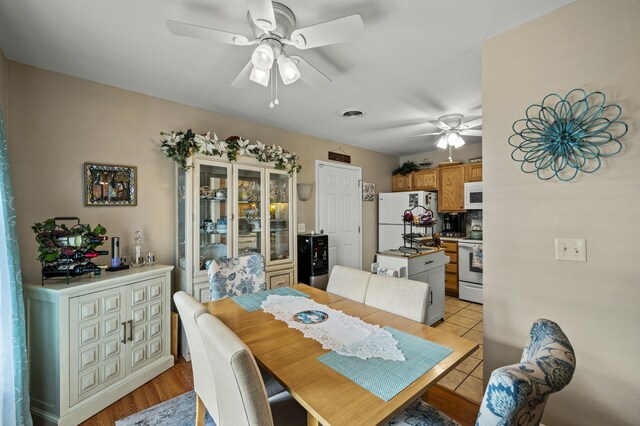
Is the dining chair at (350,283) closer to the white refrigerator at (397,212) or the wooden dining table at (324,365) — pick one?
the wooden dining table at (324,365)

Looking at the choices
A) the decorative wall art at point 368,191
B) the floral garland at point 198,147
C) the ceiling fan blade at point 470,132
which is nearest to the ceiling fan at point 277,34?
the floral garland at point 198,147

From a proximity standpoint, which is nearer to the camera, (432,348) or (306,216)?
(432,348)

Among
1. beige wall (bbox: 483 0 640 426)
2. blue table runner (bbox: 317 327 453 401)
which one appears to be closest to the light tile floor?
beige wall (bbox: 483 0 640 426)

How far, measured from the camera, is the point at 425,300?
1.58 meters

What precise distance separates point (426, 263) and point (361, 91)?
1969mm

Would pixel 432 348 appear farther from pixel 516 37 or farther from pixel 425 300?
pixel 516 37

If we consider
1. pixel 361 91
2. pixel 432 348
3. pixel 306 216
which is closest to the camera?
pixel 432 348

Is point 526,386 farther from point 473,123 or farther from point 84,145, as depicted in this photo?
point 473,123

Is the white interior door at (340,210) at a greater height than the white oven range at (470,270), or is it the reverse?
the white interior door at (340,210)

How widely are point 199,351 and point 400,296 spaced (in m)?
1.12

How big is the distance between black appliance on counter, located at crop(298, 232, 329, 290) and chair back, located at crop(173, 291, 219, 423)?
2147 millimetres

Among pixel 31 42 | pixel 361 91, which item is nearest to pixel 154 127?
pixel 31 42

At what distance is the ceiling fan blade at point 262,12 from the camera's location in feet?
3.76

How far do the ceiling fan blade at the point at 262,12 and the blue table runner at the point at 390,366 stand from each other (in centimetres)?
148
